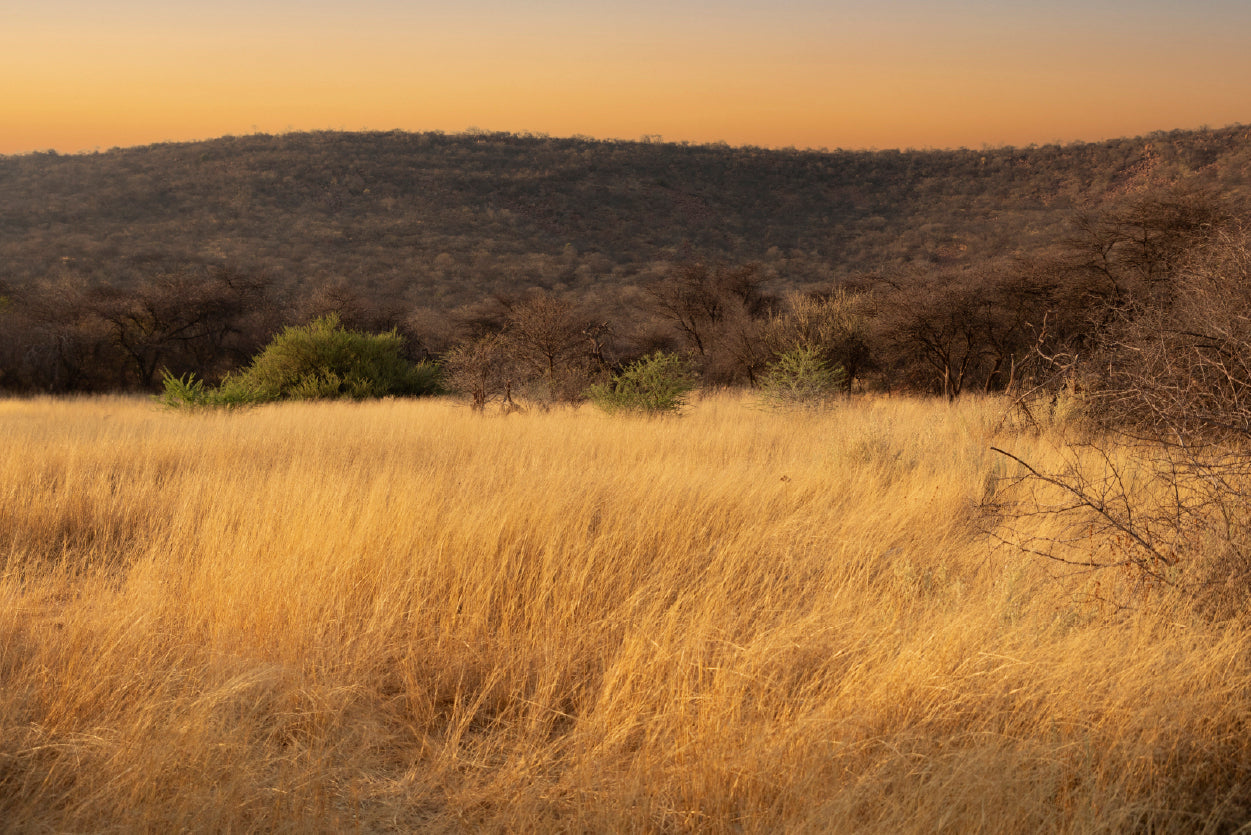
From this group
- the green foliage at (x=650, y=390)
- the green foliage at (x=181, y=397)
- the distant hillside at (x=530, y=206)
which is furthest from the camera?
the distant hillside at (x=530, y=206)

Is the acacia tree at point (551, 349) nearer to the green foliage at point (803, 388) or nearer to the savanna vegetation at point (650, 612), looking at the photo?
the savanna vegetation at point (650, 612)

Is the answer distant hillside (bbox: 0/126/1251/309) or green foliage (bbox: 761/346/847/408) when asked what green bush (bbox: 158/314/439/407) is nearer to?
green foliage (bbox: 761/346/847/408)

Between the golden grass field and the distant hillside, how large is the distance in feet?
108

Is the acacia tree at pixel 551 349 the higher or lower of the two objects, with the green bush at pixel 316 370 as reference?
higher

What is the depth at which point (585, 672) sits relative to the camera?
10.3 ft

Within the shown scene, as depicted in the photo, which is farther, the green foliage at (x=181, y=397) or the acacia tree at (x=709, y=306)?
the acacia tree at (x=709, y=306)

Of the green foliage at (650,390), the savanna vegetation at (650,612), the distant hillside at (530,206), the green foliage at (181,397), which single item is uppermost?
the distant hillside at (530,206)

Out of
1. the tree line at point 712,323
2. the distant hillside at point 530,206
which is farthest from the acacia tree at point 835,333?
the distant hillside at point 530,206

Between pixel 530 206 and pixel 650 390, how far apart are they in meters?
42.2

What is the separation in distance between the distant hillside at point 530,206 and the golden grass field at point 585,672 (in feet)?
108

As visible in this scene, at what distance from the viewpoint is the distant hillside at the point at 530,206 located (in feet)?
132

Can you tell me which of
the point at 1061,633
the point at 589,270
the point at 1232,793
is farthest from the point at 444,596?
the point at 589,270

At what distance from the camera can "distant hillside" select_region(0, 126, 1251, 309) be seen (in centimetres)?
4028

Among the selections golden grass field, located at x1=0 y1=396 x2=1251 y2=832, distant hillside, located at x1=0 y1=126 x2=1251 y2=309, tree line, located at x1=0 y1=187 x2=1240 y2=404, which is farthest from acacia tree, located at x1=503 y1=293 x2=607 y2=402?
distant hillside, located at x1=0 y1=126 x2=1251 y2=309
